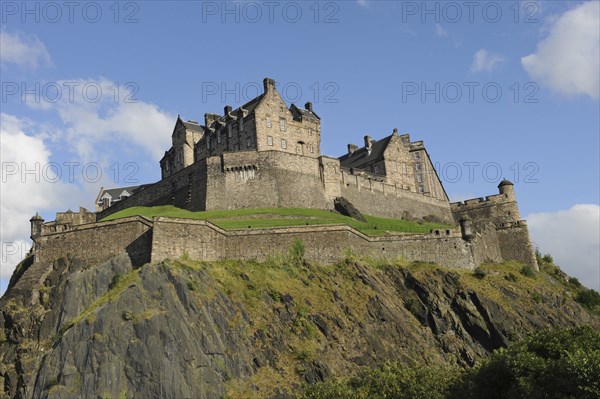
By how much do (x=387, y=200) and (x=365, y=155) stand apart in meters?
14.4

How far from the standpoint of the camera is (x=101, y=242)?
6341cm

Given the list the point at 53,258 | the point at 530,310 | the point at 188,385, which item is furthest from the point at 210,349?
the point at 530,310

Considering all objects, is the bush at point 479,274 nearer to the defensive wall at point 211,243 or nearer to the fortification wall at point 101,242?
the defensive wall at point 211,243

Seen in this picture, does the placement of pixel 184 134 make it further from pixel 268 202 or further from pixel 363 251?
pixel 363 251

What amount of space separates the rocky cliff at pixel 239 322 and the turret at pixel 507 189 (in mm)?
22915

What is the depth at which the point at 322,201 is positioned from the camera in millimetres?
83875

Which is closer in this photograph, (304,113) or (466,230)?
(466,230)

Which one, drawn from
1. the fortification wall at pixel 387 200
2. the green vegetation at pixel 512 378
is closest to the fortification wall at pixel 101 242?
the green vegetation at pixel 512 378

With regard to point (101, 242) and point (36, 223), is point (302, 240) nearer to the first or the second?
point (101, 242)

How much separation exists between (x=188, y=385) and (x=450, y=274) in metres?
28.7

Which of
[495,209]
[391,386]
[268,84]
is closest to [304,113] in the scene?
[268,84]

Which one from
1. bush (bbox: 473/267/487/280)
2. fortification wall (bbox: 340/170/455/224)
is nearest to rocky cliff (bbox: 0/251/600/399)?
bush (bbox: 473/267/487/280)

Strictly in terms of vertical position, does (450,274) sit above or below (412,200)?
below

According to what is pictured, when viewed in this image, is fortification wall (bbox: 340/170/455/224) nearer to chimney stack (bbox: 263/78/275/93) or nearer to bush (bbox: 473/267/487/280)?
chimney stack (bbox: 263/78/275/93)
